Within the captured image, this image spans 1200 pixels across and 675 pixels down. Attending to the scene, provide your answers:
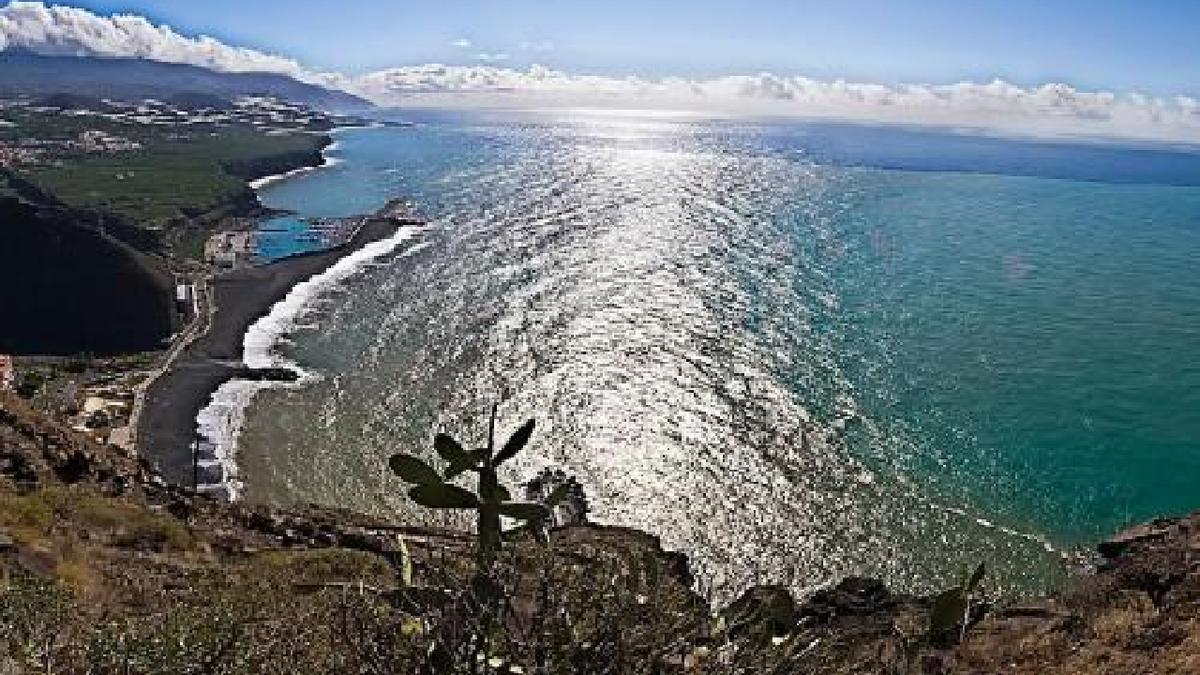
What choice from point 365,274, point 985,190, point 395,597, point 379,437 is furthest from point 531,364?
point 985,190

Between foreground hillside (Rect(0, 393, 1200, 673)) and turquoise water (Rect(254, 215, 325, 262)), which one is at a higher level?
foreground hillside (Rect(0, 393, 1200, 673))

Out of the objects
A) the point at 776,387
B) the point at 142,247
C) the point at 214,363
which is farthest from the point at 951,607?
the point at 142,247

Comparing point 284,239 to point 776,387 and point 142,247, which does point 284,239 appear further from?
point 776,387

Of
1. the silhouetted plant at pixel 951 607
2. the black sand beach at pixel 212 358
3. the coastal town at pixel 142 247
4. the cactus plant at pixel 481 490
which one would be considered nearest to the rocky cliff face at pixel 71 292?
the coastal town at pixel 142 247

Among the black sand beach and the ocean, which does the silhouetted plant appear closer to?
the ocean

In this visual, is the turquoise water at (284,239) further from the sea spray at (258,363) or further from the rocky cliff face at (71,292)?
the rocky cliff face at (71,292)

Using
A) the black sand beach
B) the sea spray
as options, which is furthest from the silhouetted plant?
the black sand beach
